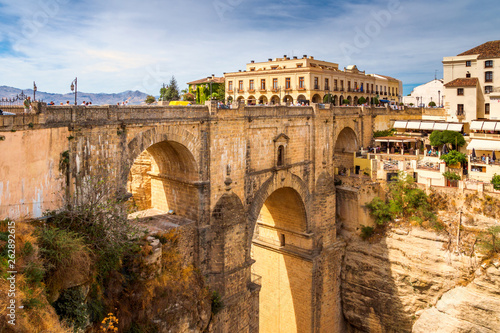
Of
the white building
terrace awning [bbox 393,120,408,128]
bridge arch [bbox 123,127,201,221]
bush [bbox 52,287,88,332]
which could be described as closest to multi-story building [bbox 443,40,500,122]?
terrace awning [bbox 393,120,408,128]

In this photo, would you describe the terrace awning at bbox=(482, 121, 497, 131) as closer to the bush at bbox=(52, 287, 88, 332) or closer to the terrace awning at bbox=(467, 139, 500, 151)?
the terrace awning at bbox=(467, 139, 500, 151)

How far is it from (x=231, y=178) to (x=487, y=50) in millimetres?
29941

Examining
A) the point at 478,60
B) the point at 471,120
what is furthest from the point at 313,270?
the point at 478,60

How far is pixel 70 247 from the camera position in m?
11.2

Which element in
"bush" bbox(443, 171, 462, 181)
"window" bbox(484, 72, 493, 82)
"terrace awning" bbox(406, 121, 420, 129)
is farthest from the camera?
"window" bbox(484, 72, 493, 82)

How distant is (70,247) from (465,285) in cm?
2093

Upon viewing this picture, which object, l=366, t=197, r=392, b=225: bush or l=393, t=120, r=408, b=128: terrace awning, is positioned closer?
l=366, t=197, r=392, b=225: bush

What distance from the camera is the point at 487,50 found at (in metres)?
36.4

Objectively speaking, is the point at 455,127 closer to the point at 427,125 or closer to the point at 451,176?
the point at 427,125

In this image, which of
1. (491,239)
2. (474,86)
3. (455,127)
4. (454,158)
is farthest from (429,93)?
(491,239)

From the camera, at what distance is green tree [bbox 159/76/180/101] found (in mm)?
48956

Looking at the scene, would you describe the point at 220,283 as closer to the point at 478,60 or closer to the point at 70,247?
the point at 70,247

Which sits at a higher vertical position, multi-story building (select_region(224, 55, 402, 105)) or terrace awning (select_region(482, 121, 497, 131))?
multi-story building (select_region(224, 55, 402, 105))

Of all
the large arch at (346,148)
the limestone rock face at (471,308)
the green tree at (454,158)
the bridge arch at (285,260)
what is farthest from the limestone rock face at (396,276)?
the large arch at (346,148)
